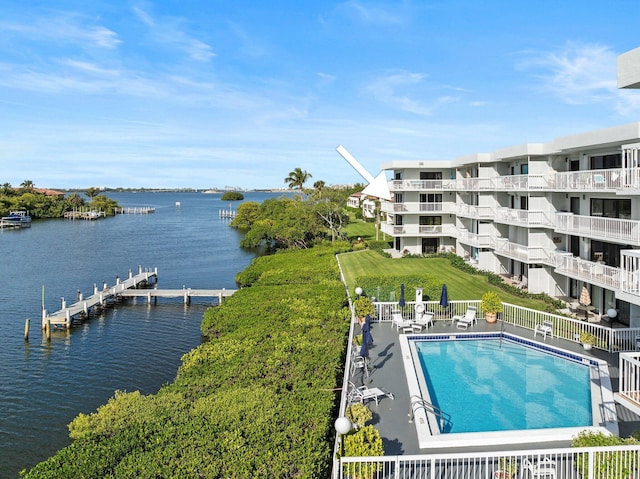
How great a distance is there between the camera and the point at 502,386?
52.2 ft

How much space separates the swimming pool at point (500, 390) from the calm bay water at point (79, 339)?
40.3 ft

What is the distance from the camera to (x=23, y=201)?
12450cm

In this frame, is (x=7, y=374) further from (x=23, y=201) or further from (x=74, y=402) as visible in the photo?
(x=23, y=201)

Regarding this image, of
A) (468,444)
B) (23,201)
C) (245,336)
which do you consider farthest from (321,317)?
(23,201)

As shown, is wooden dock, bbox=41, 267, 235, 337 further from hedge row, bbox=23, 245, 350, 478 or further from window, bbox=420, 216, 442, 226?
window, bbox=420, 216, 442, 226

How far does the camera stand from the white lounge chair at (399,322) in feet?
69.2

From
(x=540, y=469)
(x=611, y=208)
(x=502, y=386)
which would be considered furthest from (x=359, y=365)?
(x=611, y=208)

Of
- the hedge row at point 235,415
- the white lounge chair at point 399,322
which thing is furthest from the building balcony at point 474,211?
the hedge row at point 235,415

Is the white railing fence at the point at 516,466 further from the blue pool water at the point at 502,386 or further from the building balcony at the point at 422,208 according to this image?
the building balcony at the point at 422,208

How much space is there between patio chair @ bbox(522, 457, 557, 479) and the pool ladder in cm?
296

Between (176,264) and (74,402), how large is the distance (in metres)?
36.0

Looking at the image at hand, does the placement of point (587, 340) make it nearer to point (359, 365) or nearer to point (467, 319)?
point (467, 319)

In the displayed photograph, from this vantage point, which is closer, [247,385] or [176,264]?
[247,385]

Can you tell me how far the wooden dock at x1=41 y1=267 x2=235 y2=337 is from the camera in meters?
31.9
